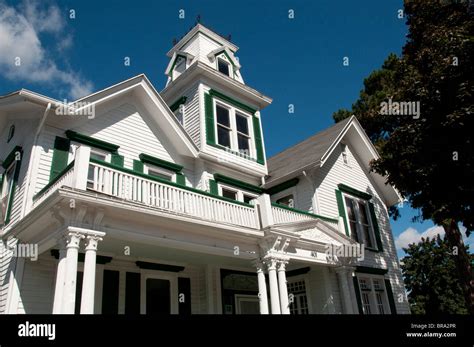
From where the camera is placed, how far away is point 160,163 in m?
12.7

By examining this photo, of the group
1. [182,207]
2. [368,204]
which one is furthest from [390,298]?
[182,207]

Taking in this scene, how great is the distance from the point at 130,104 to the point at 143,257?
208 inches

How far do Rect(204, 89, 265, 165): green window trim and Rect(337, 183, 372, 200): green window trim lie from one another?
13.1 feet

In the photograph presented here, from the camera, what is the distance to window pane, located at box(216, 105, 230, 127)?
50.1ft

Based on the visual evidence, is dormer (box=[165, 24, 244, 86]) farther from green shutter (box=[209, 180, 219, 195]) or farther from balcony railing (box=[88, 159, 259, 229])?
balcony railing (box=[88, 159, 259, 229])

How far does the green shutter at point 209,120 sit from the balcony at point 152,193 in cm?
415

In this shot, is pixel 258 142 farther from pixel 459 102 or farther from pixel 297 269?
pixel 459 102

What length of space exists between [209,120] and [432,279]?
3799 centimetres

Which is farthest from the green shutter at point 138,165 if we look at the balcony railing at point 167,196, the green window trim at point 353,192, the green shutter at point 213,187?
the green window trim at point 353,192

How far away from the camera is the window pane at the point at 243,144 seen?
1543 centimetres

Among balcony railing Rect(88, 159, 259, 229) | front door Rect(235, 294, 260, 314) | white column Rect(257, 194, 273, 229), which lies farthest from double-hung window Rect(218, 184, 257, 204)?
front door Rect(235, 294, 260, 314)

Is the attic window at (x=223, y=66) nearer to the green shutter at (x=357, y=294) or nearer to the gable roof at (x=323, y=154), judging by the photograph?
the gable roof at (x=323, y=154)

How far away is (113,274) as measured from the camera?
410 inches

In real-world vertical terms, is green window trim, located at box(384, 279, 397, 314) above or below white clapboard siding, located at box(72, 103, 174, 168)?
below
